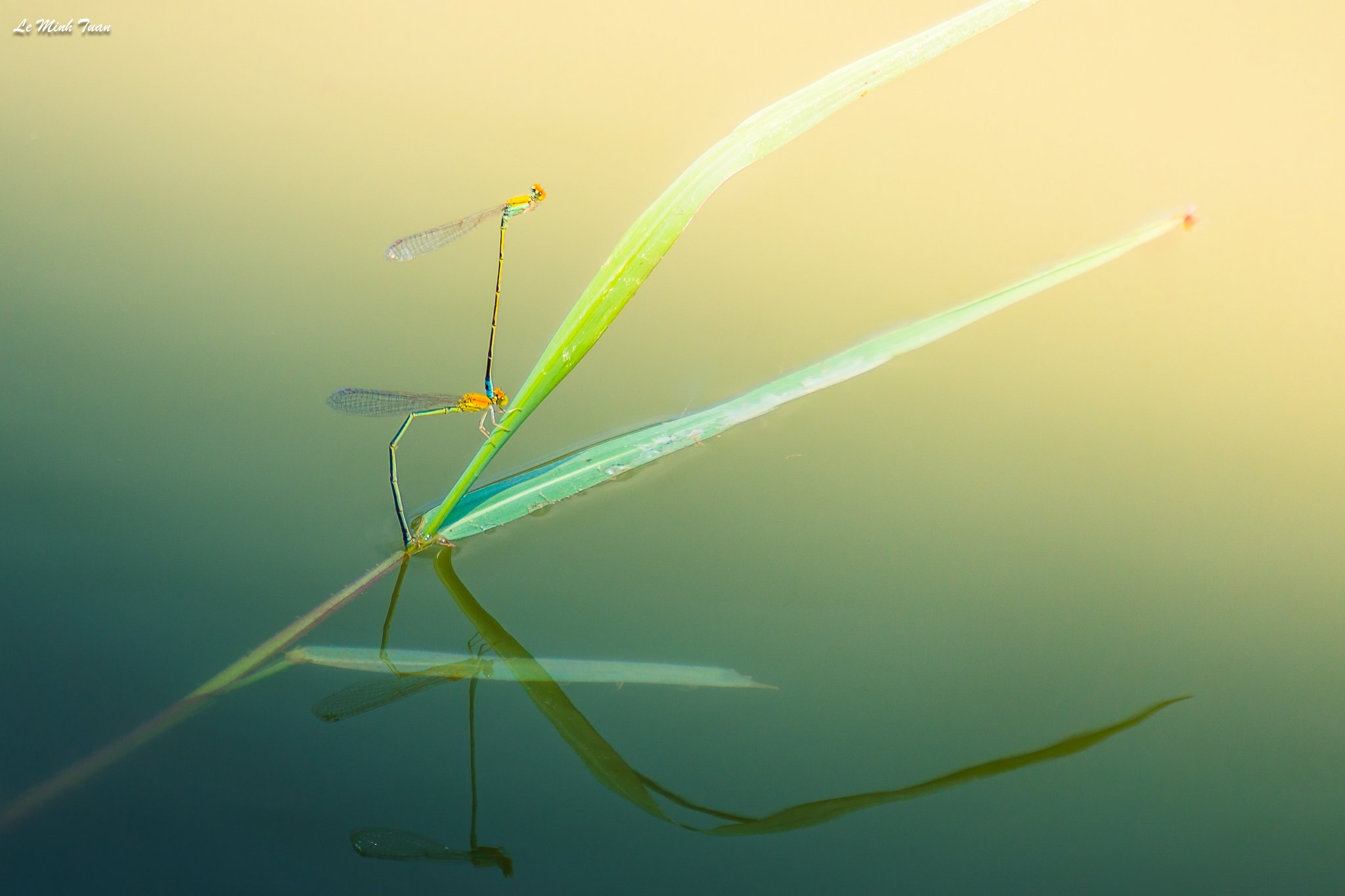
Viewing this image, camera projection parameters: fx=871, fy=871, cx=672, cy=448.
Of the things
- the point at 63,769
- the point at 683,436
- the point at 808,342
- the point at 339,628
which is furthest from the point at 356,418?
the point at 808,342

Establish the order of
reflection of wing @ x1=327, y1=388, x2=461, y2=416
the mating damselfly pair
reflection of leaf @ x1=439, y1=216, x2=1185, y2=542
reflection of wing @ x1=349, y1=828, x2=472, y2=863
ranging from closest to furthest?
reflection of wing @ x1=349, y1=828, x2=472, y2=863 → reflection of leaf @ x1=439, y1=216, x2=1185, y2=542 → the mating damselfly pair → reflection of wing @ x1=327, y1=388, x2=461, y2=416

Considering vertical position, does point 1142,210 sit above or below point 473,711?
above

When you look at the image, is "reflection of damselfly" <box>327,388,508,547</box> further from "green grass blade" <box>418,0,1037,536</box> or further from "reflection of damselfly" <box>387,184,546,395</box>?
"green grass blade" <box>418,0,1037,536</box>

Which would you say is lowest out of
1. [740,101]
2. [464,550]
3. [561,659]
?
[561,659]

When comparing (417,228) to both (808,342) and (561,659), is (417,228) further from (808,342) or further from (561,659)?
(561,659)
